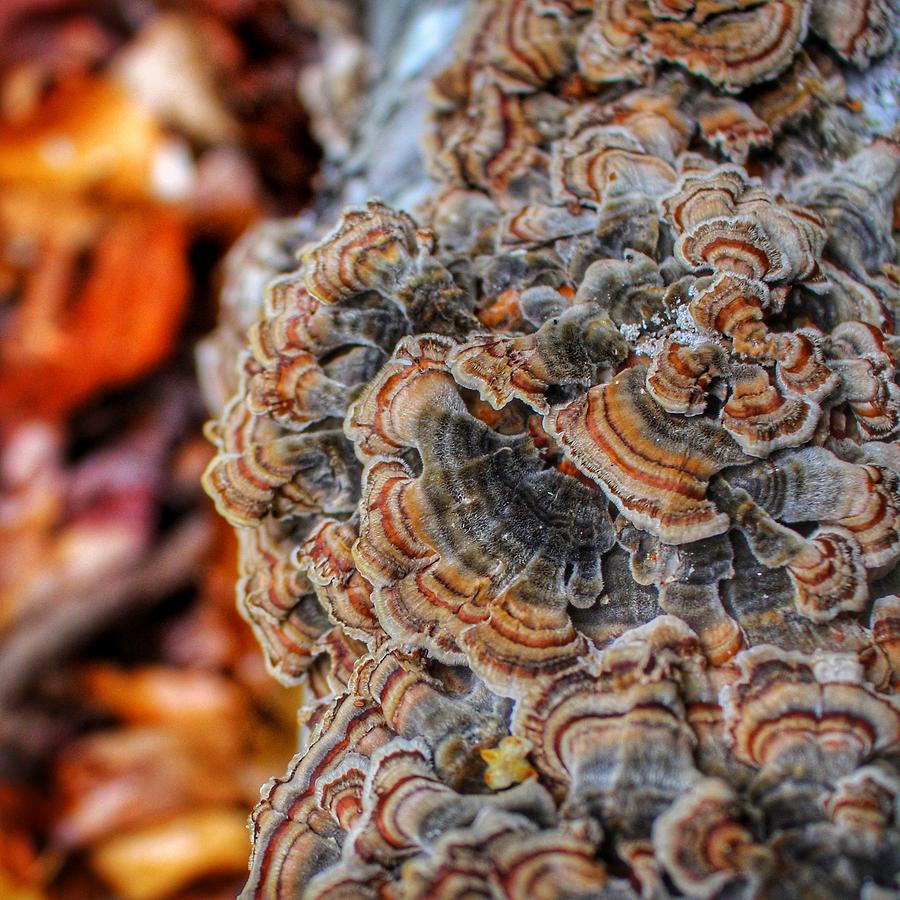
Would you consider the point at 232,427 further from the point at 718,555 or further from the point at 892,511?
the point at 892,511

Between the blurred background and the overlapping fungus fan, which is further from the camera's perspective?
the blurred background

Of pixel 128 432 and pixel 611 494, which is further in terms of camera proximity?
pixel 128 432

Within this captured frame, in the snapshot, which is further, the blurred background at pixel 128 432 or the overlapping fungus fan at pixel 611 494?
the blurred background at pixel 128 432

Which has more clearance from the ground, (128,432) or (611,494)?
(611,494)

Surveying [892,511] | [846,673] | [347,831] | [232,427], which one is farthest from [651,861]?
[232,427]
